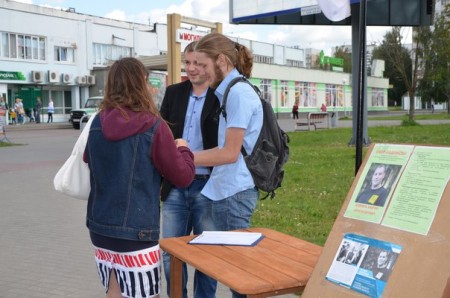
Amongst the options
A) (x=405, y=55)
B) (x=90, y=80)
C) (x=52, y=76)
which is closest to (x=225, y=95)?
(x=405, y=55)

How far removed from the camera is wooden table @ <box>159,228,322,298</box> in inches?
92.6

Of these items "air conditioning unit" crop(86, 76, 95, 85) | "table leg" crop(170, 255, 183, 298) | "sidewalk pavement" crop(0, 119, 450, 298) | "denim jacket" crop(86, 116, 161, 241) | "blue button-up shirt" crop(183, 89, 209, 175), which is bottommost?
"sidewalk pavement" crop(0, 119, 450, 298)

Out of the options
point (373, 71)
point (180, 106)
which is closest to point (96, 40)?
point (373, 71)

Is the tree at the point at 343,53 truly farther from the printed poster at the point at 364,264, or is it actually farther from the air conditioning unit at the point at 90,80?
the printed poster at the point at 364,264

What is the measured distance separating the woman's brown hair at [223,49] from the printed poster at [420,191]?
52.4 inches

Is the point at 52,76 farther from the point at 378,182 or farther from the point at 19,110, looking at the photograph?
the point at 378,182

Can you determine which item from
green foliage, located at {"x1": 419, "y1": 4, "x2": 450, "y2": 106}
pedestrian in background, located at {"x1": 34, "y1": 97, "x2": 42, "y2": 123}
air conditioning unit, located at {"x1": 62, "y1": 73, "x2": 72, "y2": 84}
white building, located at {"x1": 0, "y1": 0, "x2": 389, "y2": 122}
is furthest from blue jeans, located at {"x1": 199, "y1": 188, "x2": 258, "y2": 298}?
air conditioning unit, located at {"x1": 62, "y1": 73, "x2": 72, "y2": 84}

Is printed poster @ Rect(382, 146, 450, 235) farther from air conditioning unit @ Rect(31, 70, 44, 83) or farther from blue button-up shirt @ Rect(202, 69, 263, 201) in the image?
air conditioning unit @ Rect(31, 70, 44, 83)

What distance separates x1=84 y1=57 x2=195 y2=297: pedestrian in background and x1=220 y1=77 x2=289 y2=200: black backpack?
499 millimetres

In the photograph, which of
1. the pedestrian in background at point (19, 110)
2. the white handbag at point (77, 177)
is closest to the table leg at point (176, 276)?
the white handbag at point (77, 177)

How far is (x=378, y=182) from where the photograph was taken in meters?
2.40

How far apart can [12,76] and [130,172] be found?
130 feet

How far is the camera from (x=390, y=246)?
2.19 metres

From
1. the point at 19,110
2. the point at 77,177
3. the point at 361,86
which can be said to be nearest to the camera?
the point at 77,177
